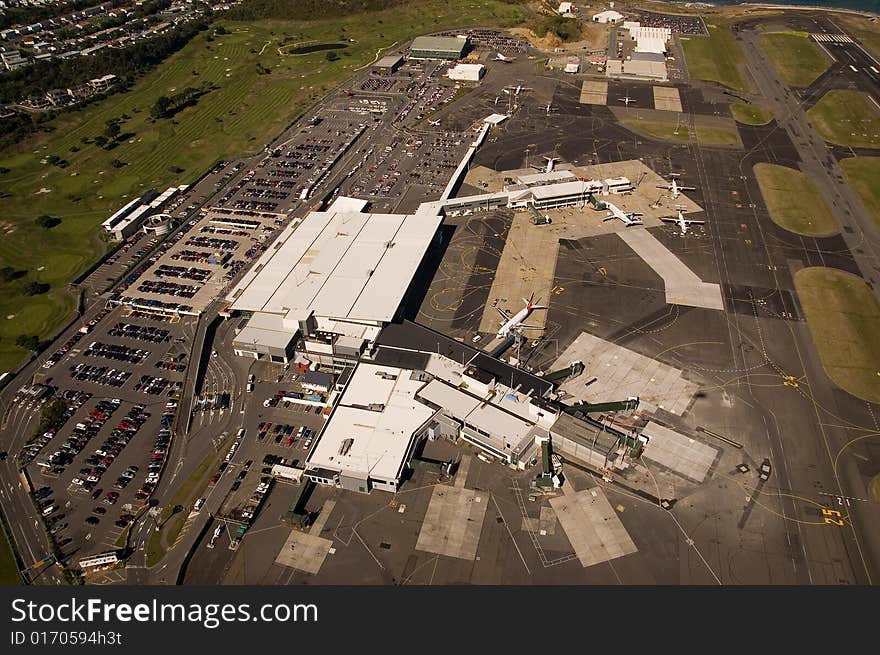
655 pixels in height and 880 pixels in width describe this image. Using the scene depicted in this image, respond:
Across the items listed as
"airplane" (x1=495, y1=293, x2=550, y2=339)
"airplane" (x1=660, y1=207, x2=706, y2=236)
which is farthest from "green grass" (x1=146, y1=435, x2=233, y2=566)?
"airplane" (x1=660, y1=207, x2=706, y2=236)

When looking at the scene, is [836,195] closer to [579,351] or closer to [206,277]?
[579,351]

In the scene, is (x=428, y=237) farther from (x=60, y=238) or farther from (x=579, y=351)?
(x=60, y=238)

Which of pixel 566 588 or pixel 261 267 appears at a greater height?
pixel 261 267

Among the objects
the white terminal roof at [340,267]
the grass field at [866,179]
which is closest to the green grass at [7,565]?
the white terminal roof at [340,267]

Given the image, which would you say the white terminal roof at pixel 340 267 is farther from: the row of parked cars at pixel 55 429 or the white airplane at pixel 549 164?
the white airplane at pixel 549 164

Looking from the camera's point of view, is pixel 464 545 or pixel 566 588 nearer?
pixel 566 588

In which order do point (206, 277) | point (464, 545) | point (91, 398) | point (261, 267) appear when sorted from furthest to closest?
point (206, 277) → point (261, 267) → point (91, 398) → point (464, 545)

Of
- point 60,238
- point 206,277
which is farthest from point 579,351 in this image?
point 60,238

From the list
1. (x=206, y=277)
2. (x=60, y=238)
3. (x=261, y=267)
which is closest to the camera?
(x=261, y=267)
